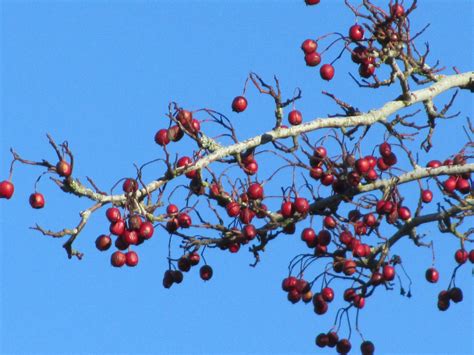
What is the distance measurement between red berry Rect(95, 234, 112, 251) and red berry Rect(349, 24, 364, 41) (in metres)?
2.70

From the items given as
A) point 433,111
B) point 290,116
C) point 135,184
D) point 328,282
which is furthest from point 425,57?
Result: point 135,184

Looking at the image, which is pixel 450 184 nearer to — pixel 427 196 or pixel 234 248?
pixel 427 196

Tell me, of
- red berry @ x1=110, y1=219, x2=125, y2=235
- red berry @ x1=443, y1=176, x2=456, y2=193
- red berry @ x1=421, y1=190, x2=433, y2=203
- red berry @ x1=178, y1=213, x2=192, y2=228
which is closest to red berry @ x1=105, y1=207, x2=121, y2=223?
red berry @ x1=110, y1=219, x2=125, y2=235

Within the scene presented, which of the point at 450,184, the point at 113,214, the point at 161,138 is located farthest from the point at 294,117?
the point at 113,214

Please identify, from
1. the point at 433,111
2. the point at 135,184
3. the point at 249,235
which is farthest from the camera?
the point at 433,111

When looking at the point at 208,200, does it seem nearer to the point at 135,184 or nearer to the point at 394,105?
the point at 135,184

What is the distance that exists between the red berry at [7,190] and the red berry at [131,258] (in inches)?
39.5

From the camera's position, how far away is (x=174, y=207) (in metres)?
9.29

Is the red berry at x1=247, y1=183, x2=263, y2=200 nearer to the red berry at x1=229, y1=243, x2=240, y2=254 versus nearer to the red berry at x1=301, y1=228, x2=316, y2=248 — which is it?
the red berry at x1=229, y1=243, x2=240, y2=254

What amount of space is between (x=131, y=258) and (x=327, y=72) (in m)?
2.34

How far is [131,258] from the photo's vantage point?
345 inches

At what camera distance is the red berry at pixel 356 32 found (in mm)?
9445

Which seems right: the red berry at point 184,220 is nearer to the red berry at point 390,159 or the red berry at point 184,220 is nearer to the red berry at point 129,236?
the red berry at point 129,236

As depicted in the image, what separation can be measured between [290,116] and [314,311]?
1.72m
